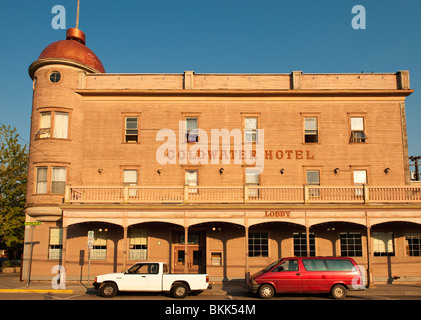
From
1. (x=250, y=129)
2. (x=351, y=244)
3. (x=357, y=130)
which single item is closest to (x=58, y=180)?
(x=250, y=129)

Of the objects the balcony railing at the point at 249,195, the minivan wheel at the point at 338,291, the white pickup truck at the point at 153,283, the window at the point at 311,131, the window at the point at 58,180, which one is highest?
the window at the point at 311,131

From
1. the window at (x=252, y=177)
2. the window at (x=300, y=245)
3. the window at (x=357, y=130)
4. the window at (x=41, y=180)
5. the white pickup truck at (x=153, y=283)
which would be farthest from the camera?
the window at (x=357, y=130)

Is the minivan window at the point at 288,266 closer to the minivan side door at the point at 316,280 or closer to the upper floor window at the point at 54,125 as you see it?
the minivan side door at the point at 316,280

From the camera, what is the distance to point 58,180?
949 inches

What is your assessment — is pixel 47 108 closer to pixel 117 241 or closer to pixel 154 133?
pixel 154 133

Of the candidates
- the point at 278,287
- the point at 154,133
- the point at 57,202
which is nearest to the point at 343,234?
the point at 278,287

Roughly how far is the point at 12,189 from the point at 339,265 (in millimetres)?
29118

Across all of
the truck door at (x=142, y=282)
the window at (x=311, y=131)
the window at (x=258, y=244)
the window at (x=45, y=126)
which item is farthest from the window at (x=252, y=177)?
the window at (x=45, y=126)

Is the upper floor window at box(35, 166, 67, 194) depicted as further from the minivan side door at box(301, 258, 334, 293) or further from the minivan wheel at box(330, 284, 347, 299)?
the minivan wheel at box(330, 284, 347, 299)

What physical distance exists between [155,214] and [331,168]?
1120 cm

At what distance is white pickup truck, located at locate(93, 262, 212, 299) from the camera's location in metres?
17.3

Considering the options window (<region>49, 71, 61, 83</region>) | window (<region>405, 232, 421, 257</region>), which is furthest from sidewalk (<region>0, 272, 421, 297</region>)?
window (<region>49, 71, 61, 83</region>)

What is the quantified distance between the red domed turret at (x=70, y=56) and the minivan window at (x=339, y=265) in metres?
19.1

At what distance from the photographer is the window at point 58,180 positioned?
2400 centimetres
